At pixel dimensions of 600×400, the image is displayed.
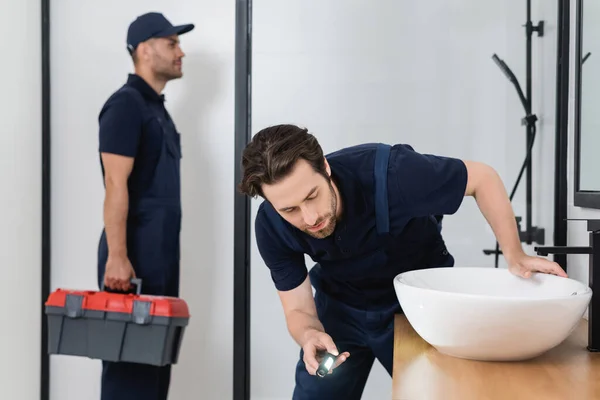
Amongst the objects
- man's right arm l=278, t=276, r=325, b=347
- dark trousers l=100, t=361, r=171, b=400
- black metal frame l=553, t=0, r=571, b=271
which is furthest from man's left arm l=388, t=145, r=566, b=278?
dark trousers l=100, t=361, r=171, b=400

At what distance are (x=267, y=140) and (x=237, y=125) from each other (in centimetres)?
78

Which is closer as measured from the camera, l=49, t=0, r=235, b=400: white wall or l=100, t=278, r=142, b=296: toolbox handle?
l=100, t=278, r=142, b=296: toolbox handle

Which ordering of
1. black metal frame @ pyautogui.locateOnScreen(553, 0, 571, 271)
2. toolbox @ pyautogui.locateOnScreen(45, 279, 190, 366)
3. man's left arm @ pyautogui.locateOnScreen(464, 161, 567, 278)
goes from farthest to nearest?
toolbox @ pyautogui.locateOnScreen(45, 279, 190, 366) → black metal frame @ pyautogui.locateOnScreen(553, 0, 571, 271) → man's left arm @ pyautogui.locateOnScreen(464, 161, 567, 278)

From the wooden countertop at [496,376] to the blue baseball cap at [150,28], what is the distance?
4.59ft

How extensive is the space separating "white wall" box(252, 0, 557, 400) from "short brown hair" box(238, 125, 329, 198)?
0.68 m

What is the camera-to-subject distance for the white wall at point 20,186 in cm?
236

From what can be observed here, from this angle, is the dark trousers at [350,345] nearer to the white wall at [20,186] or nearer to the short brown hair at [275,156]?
the short brown hair at [275,156]

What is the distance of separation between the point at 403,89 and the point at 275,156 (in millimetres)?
802

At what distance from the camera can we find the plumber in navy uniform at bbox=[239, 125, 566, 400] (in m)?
1.39

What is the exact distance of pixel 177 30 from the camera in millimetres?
2213

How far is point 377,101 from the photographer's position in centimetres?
206

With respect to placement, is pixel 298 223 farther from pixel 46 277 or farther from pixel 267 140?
pixel 46 277

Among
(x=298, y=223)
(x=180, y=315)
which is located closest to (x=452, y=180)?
(x=298, y=223)

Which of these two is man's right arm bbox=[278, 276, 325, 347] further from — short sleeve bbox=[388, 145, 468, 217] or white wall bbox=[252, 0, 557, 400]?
white wall bbox=[252, 0, 557, 400]
